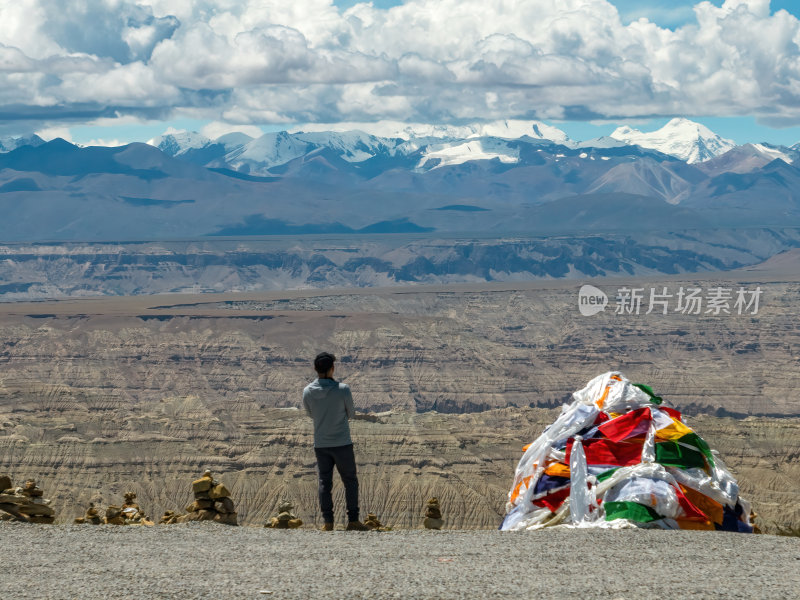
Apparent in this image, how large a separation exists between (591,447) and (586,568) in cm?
555

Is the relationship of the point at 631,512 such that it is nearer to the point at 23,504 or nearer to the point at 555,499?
the point at 555,499

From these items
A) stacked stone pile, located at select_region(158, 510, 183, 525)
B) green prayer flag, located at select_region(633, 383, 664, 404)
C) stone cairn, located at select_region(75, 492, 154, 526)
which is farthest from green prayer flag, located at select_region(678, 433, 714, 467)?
stone cairn, located at select_region(75, 492, 154, 526)

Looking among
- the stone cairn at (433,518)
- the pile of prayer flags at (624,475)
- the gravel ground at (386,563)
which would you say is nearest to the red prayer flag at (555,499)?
the pile of prayer flags at (624,475)

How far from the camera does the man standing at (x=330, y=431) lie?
22.3 metres

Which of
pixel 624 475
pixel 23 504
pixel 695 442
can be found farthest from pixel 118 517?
pixel 695 442

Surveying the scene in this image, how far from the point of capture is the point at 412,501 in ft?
439

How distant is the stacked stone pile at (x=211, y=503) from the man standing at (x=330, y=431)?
5.78ft

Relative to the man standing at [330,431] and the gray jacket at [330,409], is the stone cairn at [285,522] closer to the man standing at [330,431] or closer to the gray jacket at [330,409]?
the man standing at [330,431]

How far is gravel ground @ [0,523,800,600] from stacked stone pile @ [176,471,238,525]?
1337 millimetres

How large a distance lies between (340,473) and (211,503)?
2620mm

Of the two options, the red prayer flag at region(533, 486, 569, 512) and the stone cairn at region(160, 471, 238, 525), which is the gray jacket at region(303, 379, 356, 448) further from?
the red prayer flag at region(533, 486, 569, 512)

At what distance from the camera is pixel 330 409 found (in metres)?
22.4

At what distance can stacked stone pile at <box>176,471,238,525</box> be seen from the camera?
23.2 meters

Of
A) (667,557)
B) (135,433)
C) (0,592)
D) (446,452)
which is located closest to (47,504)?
(0,592)
